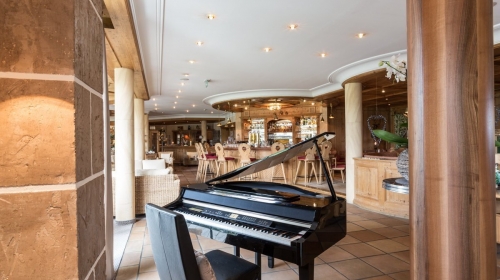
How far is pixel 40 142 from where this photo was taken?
0.55 meters

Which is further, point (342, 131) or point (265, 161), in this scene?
point (342, 131)

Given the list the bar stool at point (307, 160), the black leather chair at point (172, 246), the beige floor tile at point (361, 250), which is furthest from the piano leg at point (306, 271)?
the bar stool at point (307, 160)

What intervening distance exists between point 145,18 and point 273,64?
9.46 ft

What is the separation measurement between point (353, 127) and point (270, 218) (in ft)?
14.9

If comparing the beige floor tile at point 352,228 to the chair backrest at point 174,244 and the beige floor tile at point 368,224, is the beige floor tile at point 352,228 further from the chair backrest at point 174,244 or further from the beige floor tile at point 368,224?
the chair backrest at point 174,244

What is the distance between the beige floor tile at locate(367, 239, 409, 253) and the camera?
361cm

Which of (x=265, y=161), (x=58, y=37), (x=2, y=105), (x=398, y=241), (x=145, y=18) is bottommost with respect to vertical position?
(x=398, y=241)

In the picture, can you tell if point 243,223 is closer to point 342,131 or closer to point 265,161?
point 265,161

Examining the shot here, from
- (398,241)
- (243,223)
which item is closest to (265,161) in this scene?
(243,223)

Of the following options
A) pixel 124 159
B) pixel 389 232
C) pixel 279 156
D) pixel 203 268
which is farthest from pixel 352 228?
pixel 124 159

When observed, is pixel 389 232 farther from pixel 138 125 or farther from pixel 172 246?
pixel 138 125

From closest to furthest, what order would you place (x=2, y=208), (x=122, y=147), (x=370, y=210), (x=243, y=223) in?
(x=2, y=208) → (x=243, y=223) → (x=122, y=147) → (x=370, y=210)

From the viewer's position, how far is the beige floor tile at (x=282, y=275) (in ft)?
9.48

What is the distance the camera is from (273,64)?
583 cm
